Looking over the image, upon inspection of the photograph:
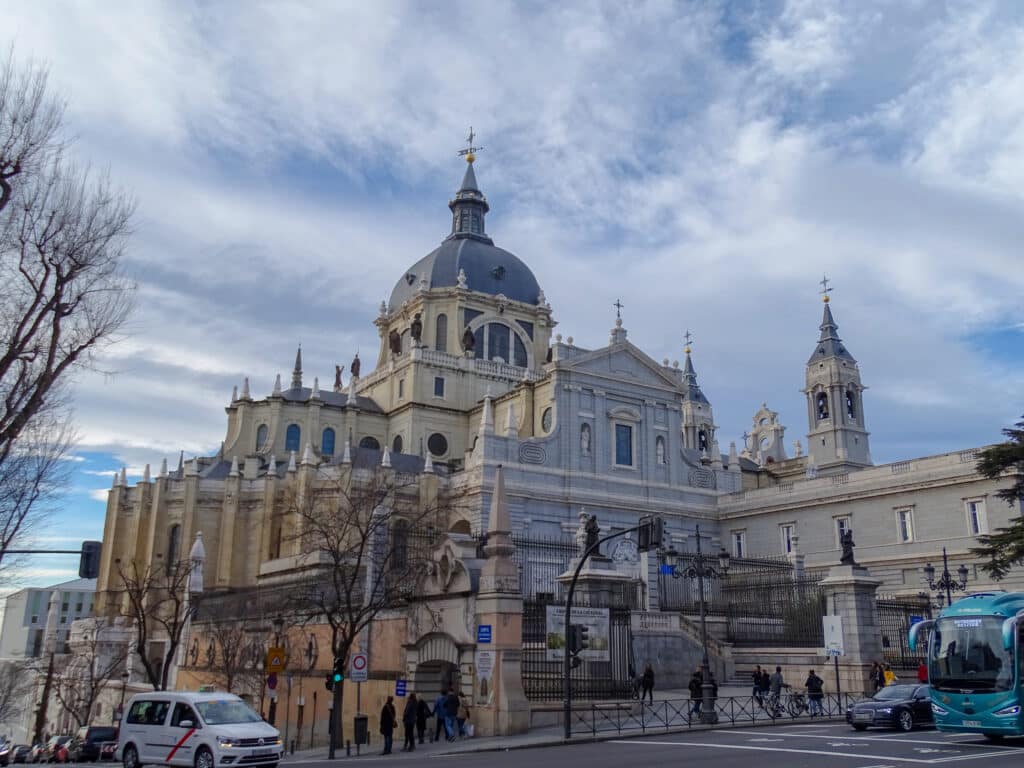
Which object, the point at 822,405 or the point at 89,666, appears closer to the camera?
the point at 89,666

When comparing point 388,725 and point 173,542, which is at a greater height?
point 173,542

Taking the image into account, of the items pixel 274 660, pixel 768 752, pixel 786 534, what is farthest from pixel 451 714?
pixel 786 534

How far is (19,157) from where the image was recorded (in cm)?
1745

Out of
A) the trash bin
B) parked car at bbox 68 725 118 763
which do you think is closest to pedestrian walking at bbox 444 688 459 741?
the trash bin

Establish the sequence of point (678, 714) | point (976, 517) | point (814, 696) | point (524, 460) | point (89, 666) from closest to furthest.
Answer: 1. point (678, 714)
2. point (814, 696)
3. point (976, 517)
4. point (89, 666)
5. point (524, 460)

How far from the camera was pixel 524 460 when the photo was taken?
53.3m

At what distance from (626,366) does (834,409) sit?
80.8 ft

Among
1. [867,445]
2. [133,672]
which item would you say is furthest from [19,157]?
[867,445]

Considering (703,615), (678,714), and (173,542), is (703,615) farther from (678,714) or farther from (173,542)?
(173,542)

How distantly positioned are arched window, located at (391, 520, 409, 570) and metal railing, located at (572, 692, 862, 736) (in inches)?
290

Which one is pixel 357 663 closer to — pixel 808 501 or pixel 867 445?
pixel 808 501

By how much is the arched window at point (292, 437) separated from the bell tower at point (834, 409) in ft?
129

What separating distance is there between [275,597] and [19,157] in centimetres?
2199

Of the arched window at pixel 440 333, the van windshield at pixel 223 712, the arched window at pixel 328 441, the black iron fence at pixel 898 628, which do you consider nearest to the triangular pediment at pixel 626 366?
the arched window at pixel 440 333
